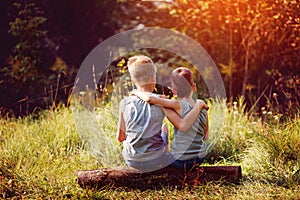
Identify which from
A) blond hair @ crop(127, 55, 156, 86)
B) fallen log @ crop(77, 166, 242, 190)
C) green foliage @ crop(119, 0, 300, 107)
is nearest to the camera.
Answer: blond hair @ crop(127, 55, 156, 86)

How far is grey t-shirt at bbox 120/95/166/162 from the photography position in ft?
14.8

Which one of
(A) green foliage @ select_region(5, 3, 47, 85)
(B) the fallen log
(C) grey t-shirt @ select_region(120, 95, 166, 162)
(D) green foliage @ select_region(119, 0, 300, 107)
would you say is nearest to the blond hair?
(C) grey t-shirt @ select_region(120, 95, 166, 162)

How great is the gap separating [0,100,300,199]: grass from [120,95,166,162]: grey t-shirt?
1.10 feet

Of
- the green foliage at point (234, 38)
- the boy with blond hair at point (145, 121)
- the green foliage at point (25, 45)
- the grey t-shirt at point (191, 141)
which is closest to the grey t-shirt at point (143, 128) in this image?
the boy with blond hair at point (145, 121)

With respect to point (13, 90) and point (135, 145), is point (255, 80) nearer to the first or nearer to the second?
point (13, 90)

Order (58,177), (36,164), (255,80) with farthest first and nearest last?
(255,80) < (36,164) < (58,177)

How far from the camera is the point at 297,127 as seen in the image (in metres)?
5.43

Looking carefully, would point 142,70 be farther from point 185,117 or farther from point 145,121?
point 185,117

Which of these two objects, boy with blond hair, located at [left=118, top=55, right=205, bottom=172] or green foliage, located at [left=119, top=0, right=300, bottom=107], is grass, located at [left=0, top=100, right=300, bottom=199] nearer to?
boy with blond hair, located at [left=118, top=55, right=205, bottom=172]

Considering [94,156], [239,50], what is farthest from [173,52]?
[94,156]

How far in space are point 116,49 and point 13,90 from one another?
98.1 inches

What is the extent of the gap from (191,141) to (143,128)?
0.44 m

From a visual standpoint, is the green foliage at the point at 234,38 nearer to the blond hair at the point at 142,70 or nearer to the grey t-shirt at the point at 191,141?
the grey t-shirt at the point at 191,141

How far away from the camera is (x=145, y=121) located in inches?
178
